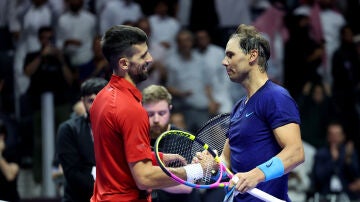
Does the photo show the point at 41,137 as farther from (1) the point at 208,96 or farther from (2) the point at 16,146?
(1) the point at 208,96

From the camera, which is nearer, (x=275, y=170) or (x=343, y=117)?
(x=275, y=170)

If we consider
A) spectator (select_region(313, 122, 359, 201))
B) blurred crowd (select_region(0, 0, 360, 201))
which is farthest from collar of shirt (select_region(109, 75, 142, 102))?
spectator (select_region(313, 122, 359, 201))

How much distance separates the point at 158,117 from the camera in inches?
281

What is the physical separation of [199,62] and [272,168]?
273 inches

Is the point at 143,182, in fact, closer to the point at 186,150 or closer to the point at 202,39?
the point at 186,150

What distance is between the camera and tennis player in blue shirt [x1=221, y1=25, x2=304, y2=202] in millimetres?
5461

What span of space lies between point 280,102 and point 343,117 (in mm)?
7566

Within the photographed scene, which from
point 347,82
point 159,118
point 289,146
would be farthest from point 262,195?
point 347,82

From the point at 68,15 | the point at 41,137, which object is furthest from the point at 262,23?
the point at 41,137

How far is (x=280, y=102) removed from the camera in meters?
5.56

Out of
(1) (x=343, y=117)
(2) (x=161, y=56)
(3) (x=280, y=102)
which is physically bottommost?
(1) (x=343, y=117)

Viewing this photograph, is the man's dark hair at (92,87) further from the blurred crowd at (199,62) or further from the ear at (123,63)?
the blurred crowd at (199,62)

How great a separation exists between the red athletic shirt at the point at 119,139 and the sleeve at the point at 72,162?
5.76 ft

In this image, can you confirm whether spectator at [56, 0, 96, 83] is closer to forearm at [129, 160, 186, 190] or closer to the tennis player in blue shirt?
the tennis player in blue shirt
